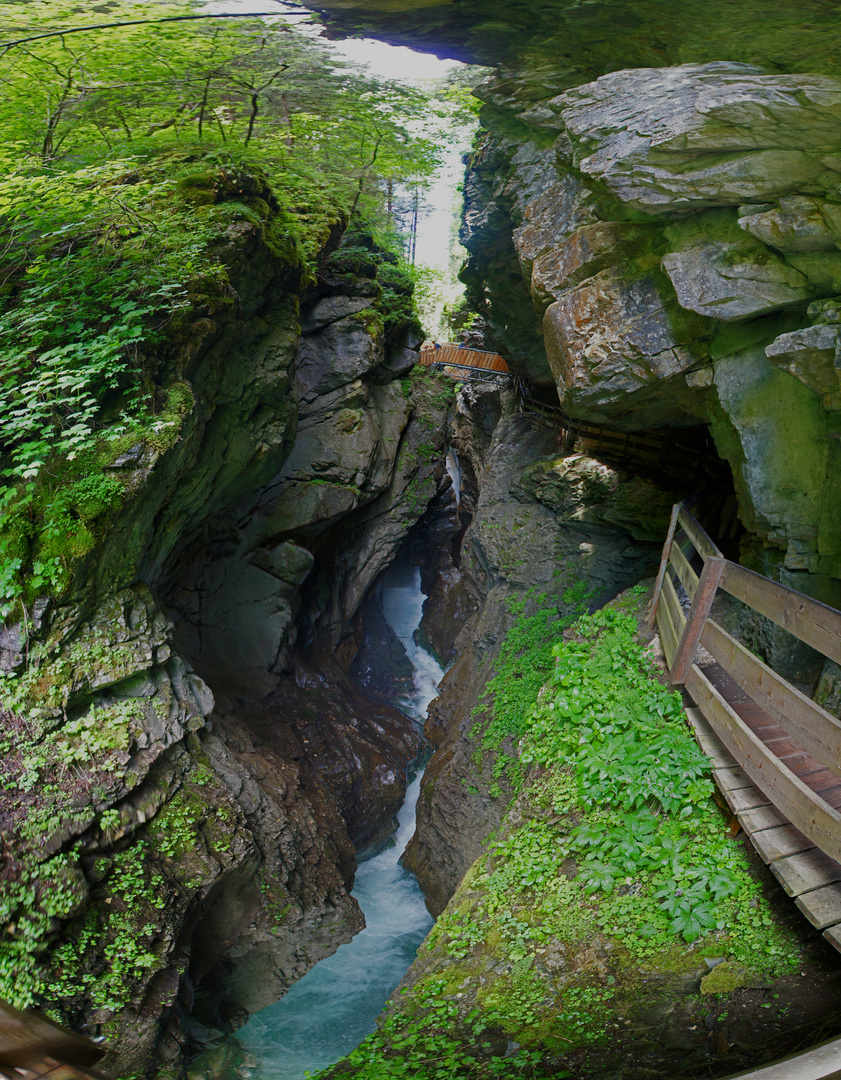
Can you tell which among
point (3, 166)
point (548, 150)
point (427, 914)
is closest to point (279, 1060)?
point (427, 914)

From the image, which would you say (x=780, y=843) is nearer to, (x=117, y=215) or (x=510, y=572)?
(x=510, y=572)

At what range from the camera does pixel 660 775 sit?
15.2 ft

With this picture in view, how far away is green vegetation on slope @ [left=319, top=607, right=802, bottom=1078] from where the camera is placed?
3.79 m

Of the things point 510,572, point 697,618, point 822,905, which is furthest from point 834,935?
point 510,572

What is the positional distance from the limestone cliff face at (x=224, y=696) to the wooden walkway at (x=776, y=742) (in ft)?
19.0

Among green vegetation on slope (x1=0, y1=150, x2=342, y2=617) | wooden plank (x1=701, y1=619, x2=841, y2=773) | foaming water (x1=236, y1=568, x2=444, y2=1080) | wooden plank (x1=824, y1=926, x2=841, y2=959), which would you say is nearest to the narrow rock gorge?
green vegetation on slope (x1=0, y1=150, x2=342, y2=617)

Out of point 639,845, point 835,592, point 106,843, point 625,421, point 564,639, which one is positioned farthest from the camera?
point 625,421

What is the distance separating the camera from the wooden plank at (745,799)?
371cm

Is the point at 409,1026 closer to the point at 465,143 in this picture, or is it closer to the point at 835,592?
the point at 835,592

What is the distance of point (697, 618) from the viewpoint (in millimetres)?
4867

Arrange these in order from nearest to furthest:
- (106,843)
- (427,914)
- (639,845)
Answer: (639,845) → (106,843) → (427,914)

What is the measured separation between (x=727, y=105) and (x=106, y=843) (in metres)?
8.75

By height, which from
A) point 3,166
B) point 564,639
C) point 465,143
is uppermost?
point 465,143

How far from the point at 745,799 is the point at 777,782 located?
0.62m
